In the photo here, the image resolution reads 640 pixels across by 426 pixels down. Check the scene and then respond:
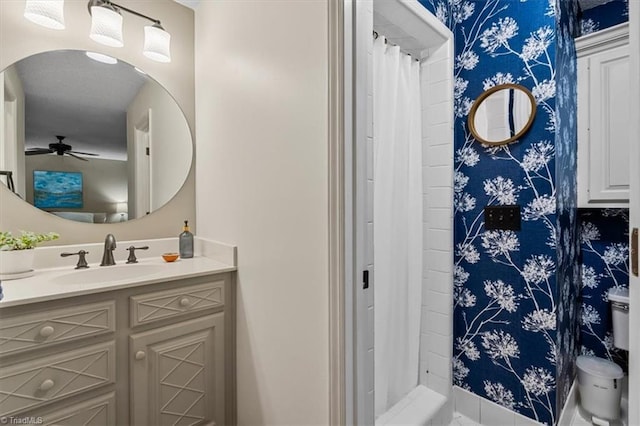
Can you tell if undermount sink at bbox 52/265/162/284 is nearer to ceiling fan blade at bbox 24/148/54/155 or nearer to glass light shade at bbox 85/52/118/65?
ceiling fan blade at bbox 24/148/54/155

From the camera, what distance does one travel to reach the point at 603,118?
5.90ft

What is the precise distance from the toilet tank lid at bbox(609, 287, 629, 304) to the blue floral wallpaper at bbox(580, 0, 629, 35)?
1708 mm

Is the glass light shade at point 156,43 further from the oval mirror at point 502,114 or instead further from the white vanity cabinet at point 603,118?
the white vanity cabinet at point 603,118

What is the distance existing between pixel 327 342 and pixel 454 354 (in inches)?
51.0

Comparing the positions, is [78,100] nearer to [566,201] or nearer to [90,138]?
[90,138]

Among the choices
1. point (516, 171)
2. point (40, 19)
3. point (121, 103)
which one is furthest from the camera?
point (121, 103)

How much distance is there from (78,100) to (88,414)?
1.52m

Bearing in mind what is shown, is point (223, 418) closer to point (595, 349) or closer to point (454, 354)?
point (454, 354)

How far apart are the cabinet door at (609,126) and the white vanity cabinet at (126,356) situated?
2.20 metres

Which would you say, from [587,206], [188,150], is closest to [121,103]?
[188,150]

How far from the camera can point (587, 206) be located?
6.14ft

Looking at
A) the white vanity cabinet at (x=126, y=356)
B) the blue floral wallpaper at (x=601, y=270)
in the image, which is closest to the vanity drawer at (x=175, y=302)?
the white vanity cabinet at (x=126, y=356)

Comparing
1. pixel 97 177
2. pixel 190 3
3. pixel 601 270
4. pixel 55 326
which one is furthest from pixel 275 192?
pixel 601 270

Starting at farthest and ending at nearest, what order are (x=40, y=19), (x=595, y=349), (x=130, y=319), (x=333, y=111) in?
(x=595, y=349)
(x=40, y=19)
(x=130, y=319)
(x=333, y=111)
